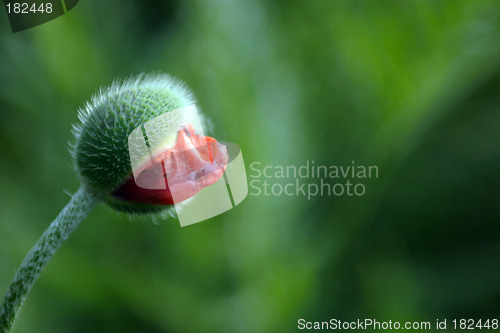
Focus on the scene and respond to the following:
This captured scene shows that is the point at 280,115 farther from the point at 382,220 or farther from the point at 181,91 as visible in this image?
the point at 181,91

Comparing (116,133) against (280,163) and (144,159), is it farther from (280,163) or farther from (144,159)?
(280,163)

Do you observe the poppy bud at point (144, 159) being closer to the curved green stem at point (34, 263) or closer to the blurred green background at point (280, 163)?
the curved green stem at point (34, 263)

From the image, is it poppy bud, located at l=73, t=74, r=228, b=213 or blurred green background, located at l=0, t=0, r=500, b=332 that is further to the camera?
blurred green background, located at l=0, t=0, r=500, b=332

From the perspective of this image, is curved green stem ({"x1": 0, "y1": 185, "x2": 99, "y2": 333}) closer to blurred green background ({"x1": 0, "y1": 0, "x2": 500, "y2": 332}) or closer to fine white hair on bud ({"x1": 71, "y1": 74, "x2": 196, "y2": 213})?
fine white hair on bud ({"x1": 71, "y1": 74, "x2": 196, "y2": 213})

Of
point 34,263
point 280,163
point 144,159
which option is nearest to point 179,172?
point 144,159

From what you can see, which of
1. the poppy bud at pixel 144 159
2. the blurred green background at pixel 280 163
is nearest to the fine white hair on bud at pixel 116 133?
the poppy bud at pixel 144 159

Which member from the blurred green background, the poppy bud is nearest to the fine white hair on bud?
the poppy bud

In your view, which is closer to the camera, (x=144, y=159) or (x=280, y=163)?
(x=144, y=159)
